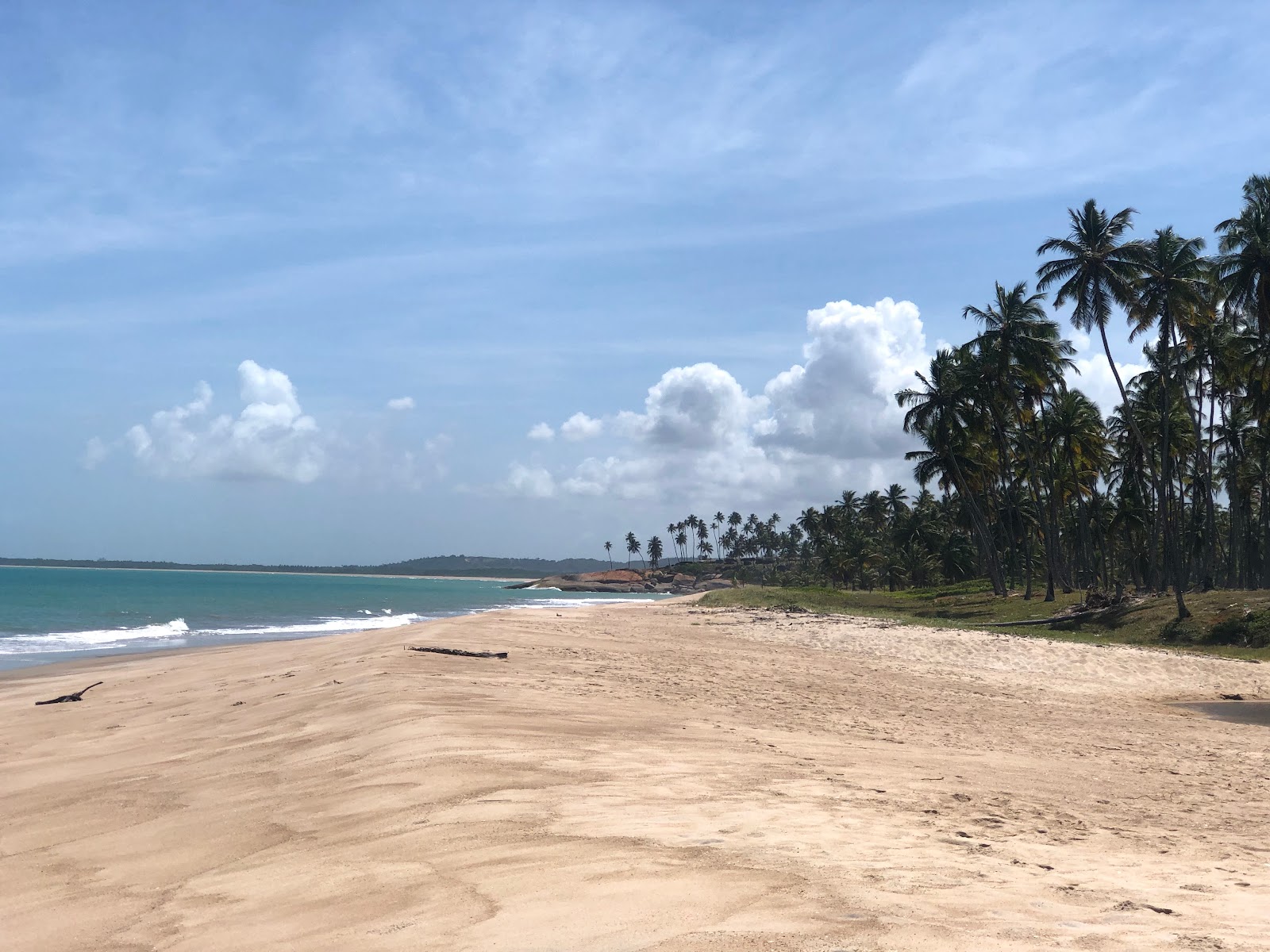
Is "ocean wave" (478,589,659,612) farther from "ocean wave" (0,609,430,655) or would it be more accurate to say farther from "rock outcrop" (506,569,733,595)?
"rock outcrop" (506,569,733,595)

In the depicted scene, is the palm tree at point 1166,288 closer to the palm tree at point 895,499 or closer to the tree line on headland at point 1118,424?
the tree line on headland at point 1118,424

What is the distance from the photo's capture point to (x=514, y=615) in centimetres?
2662

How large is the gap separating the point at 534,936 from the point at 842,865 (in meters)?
1.77

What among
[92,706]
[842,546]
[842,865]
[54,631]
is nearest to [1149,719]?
[842,865]

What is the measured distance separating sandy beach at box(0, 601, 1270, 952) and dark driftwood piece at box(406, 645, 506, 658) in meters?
0.42

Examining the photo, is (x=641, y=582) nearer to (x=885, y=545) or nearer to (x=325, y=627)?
(x=885, y=545)

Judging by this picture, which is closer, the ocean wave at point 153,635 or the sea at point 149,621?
the ocean wave at point 153,635

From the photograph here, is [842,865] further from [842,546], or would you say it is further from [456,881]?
[842,546]

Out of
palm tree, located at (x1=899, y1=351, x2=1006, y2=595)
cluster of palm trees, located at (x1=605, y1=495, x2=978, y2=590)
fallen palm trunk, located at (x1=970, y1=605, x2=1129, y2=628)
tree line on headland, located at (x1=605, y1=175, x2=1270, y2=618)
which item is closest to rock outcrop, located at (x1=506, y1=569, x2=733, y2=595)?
cluster of palm trees, located at (x1=605, y1=495, x2=978, y2=590)

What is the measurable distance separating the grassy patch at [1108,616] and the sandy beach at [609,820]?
14.3m

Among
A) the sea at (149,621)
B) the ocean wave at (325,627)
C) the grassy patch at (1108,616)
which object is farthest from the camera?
the ocean wave at (325,627)

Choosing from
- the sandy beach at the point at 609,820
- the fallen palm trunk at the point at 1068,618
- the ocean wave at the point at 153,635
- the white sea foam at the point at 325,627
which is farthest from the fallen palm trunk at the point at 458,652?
the fallen palm trunk at the point at 1068,618

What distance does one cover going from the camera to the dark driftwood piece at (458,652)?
13711mm

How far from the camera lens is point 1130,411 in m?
35.8
